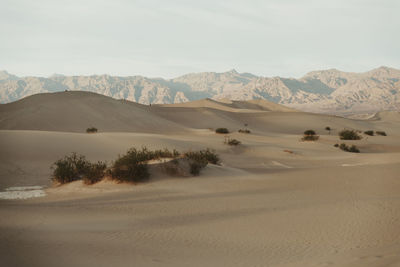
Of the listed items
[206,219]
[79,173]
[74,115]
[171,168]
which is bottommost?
[206,219]

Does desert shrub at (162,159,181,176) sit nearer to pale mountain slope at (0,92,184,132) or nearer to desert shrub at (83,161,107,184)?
desert shrub at (83,161,107,184)

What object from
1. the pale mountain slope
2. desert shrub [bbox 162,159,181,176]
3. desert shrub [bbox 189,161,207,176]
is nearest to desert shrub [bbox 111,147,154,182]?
desert shrub [bbox 162,159,181,176]

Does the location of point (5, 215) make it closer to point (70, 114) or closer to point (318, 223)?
point (318, 223)

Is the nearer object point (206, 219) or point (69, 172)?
point (206, 219)

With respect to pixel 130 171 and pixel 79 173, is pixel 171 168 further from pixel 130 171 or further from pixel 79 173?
pixel 79 173

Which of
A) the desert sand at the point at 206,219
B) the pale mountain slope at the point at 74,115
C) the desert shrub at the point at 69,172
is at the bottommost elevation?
the desert sand at the point at 206,219

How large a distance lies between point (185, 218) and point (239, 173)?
262 inches

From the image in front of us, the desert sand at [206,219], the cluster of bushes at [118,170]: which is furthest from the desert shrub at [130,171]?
the desert sand at [206,219]

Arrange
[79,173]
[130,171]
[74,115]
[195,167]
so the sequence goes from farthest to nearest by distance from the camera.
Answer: [74,115], [195,167], [79,173], [130,171]

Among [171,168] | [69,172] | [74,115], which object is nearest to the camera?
[69,172]

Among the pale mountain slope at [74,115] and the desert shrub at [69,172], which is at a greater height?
the pale mountain slope at [74,115]

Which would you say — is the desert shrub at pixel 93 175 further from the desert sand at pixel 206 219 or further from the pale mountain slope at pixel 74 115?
the pale mountain slope at pixel 74 115

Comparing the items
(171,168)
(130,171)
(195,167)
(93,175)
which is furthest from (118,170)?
(195,167)

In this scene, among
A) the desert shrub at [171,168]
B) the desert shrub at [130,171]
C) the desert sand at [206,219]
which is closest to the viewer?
the desert sand at [206,219]
